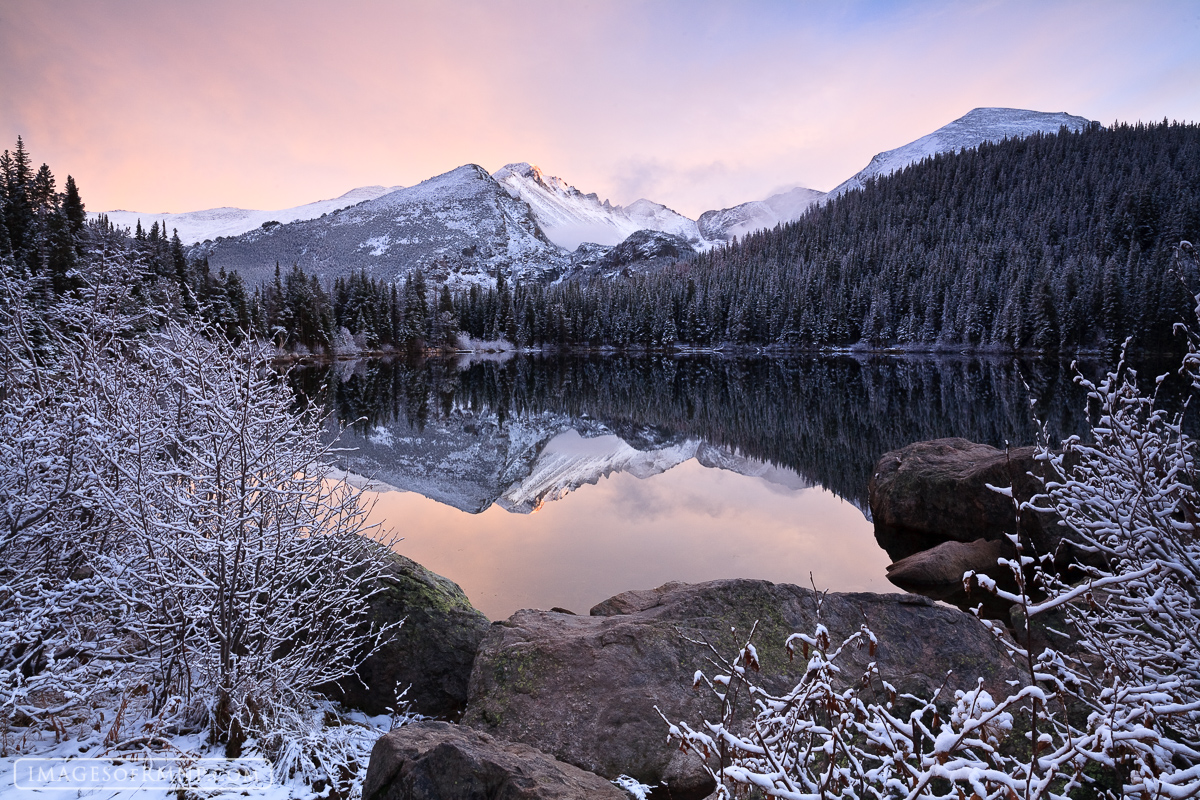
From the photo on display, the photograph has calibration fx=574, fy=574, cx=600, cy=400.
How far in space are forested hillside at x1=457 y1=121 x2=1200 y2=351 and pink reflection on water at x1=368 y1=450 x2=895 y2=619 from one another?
196ft

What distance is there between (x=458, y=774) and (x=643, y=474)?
1496 cm

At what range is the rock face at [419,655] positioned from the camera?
573 centimetres

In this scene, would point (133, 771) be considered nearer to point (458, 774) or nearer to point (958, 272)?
point (458, 774)

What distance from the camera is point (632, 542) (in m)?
11.6

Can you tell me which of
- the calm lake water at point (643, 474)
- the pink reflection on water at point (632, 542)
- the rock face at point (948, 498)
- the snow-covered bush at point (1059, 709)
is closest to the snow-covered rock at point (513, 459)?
the calm lake water at point (643, 474)

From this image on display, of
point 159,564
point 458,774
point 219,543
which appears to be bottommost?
point 458,774

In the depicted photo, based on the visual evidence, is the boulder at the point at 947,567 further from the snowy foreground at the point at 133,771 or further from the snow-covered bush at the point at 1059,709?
the snowy foreground at the point at 133,771

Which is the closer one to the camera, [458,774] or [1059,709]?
[458,774]

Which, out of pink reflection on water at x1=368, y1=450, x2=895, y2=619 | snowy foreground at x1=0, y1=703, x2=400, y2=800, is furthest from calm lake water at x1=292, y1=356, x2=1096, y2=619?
snowy foreground at x1=0, y1=703, x2=400, y2=800

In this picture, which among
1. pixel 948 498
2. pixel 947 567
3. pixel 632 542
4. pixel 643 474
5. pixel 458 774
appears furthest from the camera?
pixel 643 474

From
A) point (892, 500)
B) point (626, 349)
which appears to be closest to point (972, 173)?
point (626, 349)

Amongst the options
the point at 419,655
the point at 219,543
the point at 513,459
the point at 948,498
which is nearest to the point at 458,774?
the point at 219,543

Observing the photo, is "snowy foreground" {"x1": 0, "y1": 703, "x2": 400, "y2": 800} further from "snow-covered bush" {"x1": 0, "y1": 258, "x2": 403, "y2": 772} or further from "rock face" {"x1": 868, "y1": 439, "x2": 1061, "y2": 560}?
"rock face" {"x1": 868, "y1": 439, "x2": 1061, "y2": 560}

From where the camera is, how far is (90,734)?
13.1 ft
